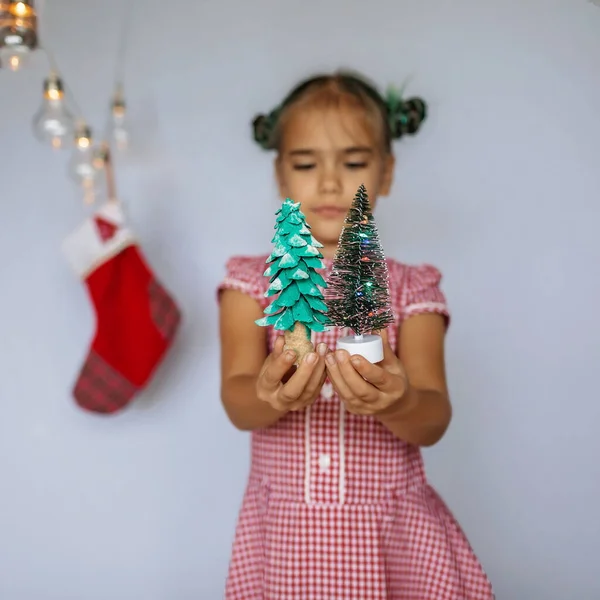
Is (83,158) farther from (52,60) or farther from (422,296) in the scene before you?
(422,296)

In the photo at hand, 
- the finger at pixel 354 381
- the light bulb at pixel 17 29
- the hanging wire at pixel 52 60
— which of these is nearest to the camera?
the finger at pixel 354 381

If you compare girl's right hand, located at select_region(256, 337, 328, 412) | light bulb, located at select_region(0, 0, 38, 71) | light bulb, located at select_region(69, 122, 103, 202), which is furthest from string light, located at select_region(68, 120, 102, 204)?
girl's right hand, located at select_region(256, 337, 328, 412)

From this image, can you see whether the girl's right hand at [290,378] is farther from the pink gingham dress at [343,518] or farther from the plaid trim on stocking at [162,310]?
the plaid trim on stocking at [162,310]

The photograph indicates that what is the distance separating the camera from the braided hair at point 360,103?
1.05 m

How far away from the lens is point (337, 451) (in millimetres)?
945

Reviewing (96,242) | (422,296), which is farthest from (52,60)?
(422,296)

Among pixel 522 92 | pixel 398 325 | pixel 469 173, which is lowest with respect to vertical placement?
pixel 398 325

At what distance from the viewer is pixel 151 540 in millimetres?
1595

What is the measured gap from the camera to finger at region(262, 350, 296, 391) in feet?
2.26

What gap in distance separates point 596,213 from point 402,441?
0.80 metres

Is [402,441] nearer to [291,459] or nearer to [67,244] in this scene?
[291,459]

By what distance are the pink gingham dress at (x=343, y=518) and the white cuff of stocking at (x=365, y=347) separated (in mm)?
256

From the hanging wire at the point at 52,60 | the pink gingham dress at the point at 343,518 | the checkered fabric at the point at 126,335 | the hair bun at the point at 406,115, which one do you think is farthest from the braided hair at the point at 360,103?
the hanging wire at the point at 52,60

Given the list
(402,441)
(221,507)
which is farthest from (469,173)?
(221,507)
